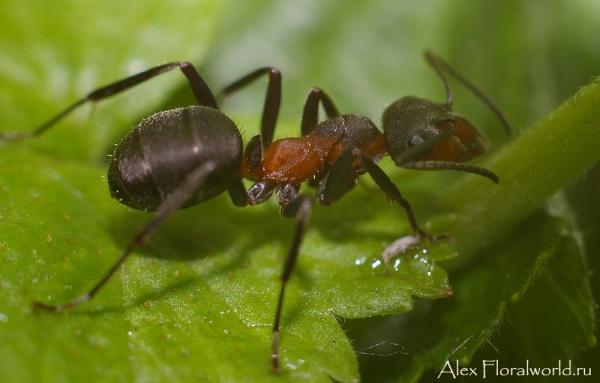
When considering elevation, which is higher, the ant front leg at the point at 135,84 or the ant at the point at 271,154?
the ant front leg at the point at 135,84

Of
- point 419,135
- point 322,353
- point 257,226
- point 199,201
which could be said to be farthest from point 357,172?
point 322,353

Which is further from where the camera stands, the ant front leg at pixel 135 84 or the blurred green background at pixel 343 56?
the blurred green background at pixel 343 56

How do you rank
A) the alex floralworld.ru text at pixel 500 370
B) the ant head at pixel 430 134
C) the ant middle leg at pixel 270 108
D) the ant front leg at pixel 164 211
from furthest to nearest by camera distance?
1. the ant middle leg at pixel 270 108
2. the ant head at pixel 430 134
3. the alex floralworld.ru text at pixel 500 370
4. the ant front leg at pixel 164 211

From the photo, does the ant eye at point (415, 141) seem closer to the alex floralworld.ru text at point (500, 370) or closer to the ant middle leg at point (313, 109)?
the ant middle leg at point (313, 109)

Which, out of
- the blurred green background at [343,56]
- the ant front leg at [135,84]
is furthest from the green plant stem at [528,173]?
the ant front leg at [135,84]

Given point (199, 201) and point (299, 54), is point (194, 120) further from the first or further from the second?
point (299, 54)

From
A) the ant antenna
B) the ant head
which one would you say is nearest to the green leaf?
the ant head

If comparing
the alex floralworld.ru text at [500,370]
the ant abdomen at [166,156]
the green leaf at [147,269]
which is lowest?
the alex floralworld.ru text at [500,370]

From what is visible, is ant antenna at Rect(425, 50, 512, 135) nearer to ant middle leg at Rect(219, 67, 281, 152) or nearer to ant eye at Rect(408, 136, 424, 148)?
ant eye at Rect(408, 136, 424, 148)
